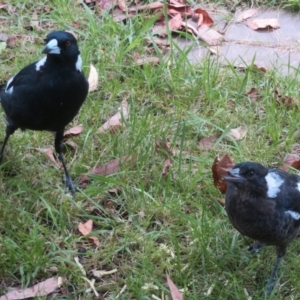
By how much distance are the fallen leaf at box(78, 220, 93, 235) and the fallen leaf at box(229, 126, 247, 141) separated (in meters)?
1.11

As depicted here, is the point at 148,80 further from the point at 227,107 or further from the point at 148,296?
the point at 148,296

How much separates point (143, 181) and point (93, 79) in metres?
1.00

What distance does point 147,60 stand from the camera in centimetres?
472

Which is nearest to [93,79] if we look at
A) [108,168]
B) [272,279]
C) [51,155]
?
[51,155]

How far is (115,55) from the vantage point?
4.73 metres

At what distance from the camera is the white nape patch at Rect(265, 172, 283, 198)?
126 inches

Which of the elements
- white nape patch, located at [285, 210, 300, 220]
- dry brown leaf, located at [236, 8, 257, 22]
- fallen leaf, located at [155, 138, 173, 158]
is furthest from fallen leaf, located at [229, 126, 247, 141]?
dry brown leaf, located at [236, 8, 257, 22]

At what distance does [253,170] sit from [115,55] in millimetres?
1895

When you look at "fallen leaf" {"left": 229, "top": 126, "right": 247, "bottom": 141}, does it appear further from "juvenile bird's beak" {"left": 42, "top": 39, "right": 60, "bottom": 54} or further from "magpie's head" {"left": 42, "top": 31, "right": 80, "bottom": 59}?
"juvenile bird's beak" {"left": 42, "top": 39, "right": 60, "bottom": 54}

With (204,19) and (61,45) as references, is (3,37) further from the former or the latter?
(61,45)

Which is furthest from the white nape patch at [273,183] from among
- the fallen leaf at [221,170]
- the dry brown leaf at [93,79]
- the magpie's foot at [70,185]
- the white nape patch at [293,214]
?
the dry brown leaf at [93,79]

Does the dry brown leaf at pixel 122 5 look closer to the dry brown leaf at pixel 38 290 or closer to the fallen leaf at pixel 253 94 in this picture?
the fallen leaf at pixel 253 94

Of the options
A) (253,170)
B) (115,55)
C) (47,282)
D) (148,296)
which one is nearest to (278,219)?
(253,170)

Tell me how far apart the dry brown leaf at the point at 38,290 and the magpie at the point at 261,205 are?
0.87 meters
